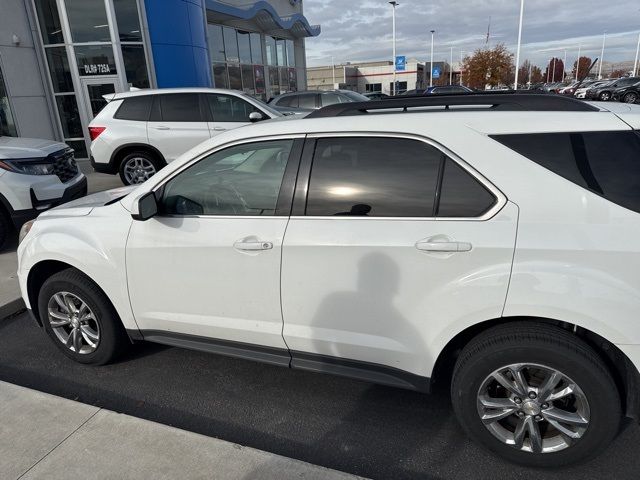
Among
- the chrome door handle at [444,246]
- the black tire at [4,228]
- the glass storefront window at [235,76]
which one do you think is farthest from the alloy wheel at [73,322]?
the glass storefront window at [235,76]

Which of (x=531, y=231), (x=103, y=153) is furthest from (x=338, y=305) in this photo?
(x=103, y=153)

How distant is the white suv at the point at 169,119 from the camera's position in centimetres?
877

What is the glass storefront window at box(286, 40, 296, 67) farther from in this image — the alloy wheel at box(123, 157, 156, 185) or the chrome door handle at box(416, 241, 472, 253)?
the chrome door handle at box(416, 241, 472, 253)

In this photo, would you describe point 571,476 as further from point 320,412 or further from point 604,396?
point 320,412

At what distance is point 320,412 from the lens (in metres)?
2.86

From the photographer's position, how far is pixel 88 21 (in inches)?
498

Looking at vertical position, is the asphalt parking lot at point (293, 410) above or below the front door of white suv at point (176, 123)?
below

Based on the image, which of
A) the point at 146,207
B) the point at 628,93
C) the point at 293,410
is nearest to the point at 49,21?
the point at 146,207

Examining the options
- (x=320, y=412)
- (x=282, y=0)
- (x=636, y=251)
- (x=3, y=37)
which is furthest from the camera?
(x=282, y=0)

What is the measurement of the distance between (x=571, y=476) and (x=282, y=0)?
29689mm

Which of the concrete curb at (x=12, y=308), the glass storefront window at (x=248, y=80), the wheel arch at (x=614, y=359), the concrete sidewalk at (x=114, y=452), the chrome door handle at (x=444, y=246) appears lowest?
the concrete curb at (x=12, y=308)

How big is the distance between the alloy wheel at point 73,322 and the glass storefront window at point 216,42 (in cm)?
1825

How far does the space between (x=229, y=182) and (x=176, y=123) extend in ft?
21.6

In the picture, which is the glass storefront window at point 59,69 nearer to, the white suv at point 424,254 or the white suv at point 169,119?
the white suv at point 169,119
